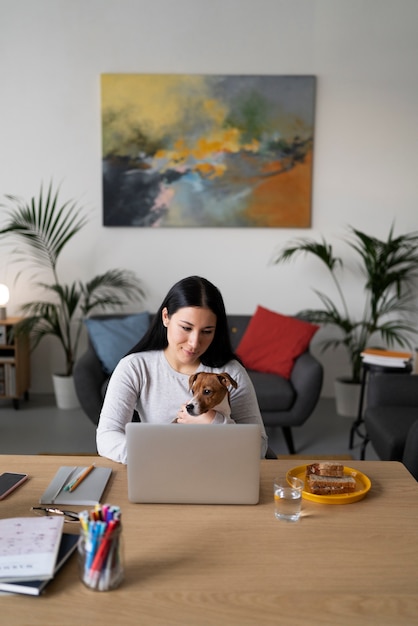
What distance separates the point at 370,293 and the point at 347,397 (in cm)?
84

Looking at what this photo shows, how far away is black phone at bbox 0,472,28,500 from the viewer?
1.56 meters

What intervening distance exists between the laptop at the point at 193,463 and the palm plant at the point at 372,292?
3054 millimetres

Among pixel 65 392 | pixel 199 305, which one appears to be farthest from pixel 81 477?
pixel 65 392

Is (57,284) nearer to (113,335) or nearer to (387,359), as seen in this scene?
(113,335)

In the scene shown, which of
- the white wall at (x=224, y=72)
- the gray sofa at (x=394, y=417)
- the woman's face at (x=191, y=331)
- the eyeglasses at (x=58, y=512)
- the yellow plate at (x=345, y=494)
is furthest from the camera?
the white wall at (x=224, y=72)

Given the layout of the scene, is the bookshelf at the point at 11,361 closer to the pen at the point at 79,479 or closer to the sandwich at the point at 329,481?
the pen at the point at 79,479

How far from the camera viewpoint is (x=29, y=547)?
1.25 m

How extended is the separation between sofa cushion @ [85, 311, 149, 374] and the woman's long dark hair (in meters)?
1.81

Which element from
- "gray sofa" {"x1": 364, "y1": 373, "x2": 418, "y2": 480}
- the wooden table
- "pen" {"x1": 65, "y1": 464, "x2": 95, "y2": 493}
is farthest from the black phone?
"gray sofa" {"x1": 364, "y1": 373, "x2": 418, "y2": 480}

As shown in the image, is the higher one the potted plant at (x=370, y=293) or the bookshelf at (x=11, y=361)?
the potted plant at (x=370, y=293)

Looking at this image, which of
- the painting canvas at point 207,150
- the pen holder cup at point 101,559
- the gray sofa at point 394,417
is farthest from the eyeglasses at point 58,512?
the painting canvas at point 207,150

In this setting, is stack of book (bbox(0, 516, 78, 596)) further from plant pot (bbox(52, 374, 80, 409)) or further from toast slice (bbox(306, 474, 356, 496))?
plant pot (bbox(52, 374, 80, 409))

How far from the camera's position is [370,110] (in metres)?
4.62

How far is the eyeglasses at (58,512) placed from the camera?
1.43 m
